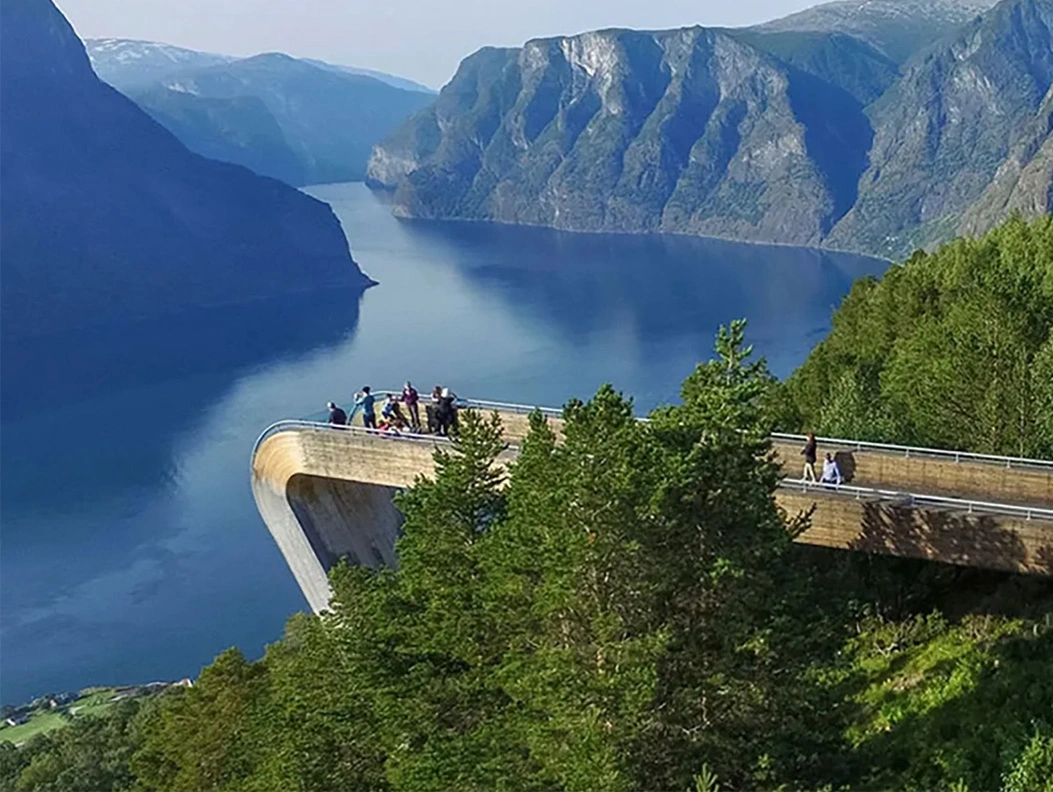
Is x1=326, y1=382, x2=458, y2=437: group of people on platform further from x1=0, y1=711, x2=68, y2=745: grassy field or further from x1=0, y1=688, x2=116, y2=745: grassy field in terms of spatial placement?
x1=0, y1=711, x2=68, y2=745: grassy field

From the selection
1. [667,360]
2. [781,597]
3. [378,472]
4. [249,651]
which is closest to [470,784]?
[781,597]

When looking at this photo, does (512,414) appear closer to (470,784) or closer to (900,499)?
(900,499)

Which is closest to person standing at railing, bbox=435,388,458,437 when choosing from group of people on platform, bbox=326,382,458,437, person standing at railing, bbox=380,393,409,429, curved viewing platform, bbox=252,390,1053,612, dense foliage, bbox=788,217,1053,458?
group of people on platform, bbox=326,382,458,437

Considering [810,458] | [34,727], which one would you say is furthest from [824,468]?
[34,727]

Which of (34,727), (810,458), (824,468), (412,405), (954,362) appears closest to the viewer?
(824,468)

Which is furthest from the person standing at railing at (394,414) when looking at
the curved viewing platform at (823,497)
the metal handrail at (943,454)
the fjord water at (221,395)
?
the fjord water at (221,395)

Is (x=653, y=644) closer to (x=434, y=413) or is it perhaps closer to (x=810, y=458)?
(x=810, y=458)
